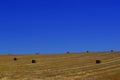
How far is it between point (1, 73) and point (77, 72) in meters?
7.80

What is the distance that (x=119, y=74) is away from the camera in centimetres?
3384

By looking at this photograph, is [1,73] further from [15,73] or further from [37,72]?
[37,72]

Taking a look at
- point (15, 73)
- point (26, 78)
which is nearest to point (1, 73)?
point (15, 73)

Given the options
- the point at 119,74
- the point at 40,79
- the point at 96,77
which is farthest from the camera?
the point at 119,74

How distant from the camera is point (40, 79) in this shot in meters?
29.2

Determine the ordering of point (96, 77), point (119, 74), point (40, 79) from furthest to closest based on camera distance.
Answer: point (119, 74)
point (96, 77)
point (40, 79)

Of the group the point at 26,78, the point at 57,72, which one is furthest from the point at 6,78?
the point at 57,72

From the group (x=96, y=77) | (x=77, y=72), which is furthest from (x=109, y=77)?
(x=77, y=72)

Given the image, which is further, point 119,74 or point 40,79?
point 119,74

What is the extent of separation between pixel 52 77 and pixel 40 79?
1.47 metres

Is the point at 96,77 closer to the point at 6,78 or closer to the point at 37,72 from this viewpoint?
the point at 37,72

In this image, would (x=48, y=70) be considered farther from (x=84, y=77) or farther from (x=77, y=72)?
(x=84, y=77)

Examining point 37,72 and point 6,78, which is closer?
point 6,78

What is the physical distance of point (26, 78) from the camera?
29.3m
